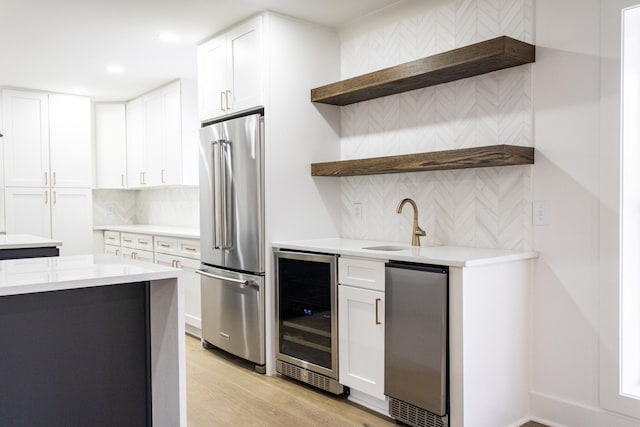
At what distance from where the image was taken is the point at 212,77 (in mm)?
3965

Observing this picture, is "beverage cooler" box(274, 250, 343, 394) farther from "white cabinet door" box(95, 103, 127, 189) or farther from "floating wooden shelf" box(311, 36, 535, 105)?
"white cabinet door" box(95, 103, 127, 189)

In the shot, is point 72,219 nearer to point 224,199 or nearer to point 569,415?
point 224,199

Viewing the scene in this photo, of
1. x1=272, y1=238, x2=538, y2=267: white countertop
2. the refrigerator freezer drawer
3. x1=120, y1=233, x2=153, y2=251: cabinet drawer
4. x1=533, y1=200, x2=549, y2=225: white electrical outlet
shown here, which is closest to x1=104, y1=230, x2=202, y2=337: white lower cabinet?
x1=120, y1=233, x2=153, y2=251: cabinet drawer

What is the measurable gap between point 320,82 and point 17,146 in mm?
3802

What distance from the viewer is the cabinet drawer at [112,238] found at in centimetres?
590

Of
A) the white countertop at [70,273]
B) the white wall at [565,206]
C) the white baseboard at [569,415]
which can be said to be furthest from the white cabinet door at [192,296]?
the white baseboard at [569,415]

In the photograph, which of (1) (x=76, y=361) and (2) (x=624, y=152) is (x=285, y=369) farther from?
(2) (x=624, y=152)

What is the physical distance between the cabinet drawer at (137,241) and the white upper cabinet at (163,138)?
0.62m

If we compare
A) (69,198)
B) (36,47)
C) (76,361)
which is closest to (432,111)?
(76,361)

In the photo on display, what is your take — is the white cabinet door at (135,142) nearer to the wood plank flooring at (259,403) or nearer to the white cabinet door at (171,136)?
the white cabinet door at (171,136)

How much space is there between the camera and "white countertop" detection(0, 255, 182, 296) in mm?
1677

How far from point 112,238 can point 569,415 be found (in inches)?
203

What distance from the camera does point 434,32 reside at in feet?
10.4

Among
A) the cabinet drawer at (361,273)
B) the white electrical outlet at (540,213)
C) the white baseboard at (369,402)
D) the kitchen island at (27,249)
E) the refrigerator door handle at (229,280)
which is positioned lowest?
the white baseboard at (369,402)
